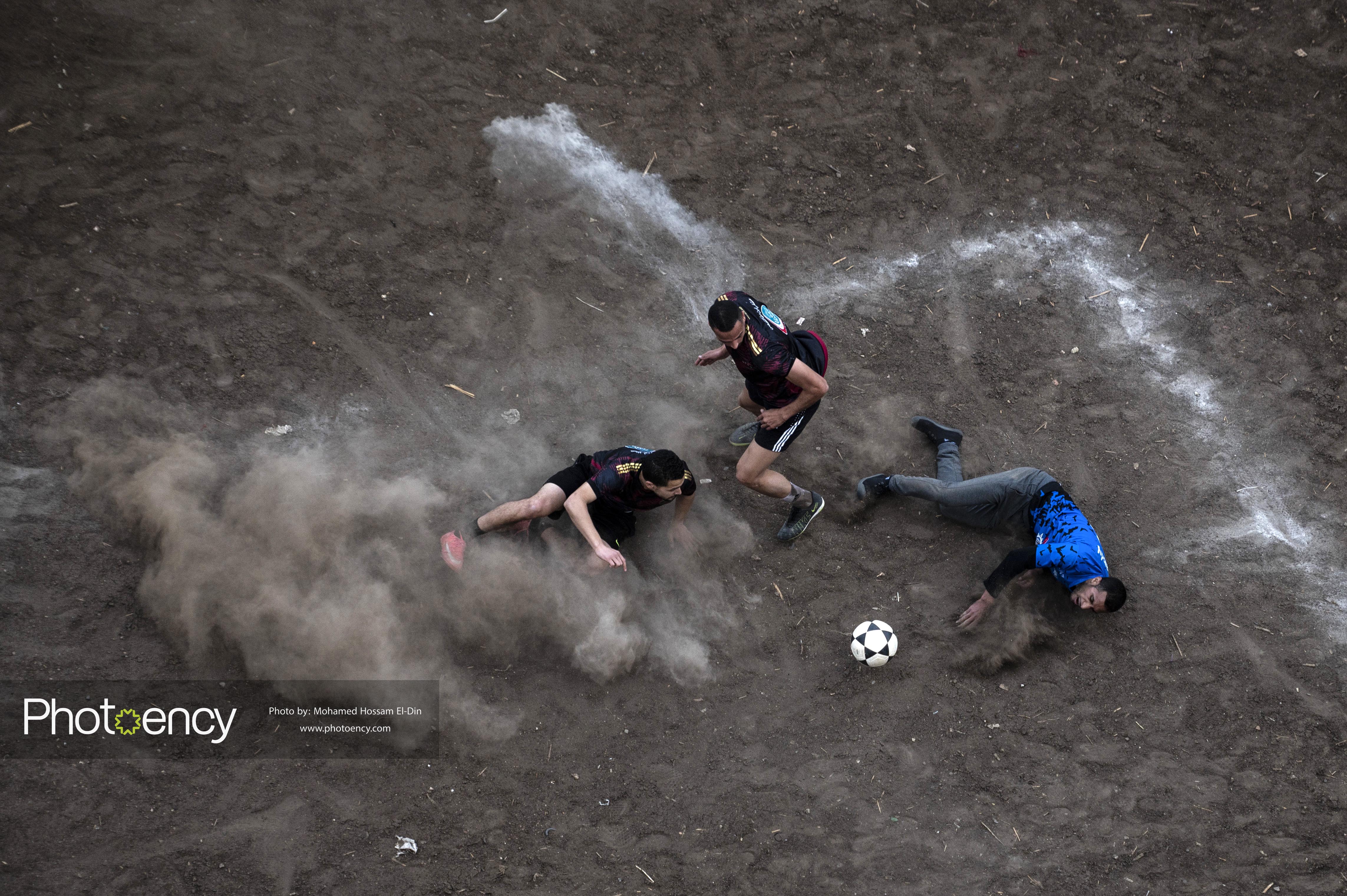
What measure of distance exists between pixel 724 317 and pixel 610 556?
1.56 meters

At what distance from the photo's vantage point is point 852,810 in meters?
4.75

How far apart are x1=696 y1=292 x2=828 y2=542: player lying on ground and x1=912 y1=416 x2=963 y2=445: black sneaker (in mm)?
1050

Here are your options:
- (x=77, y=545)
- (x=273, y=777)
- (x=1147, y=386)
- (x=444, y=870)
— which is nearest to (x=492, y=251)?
(x=77, y=545)

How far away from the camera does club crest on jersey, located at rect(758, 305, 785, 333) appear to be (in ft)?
16.2

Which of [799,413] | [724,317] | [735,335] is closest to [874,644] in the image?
[799,413]

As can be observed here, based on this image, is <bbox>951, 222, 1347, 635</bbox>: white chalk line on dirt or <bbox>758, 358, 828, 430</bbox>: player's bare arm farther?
<bbox>951, 222, 1347, 635</bbox>: white chalk line on dirt

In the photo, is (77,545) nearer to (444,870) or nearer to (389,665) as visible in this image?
(389,665)

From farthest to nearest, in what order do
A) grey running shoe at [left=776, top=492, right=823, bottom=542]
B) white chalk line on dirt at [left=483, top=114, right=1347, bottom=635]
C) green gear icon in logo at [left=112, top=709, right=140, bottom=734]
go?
1. white chalk line on dirt at [left=483, top=114, right=1347, bottom=635]
2. grey running shoe at [left=776, top=492, right=823, bottom=542]
3. green gear icon in logo at [left=112, top=709, right=140, bottom=734]

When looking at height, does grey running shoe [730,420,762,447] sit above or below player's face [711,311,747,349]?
below

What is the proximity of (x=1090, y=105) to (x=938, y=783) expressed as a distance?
6451mm

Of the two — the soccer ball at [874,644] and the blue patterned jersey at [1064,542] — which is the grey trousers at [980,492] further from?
the soccer ball at [874,644]

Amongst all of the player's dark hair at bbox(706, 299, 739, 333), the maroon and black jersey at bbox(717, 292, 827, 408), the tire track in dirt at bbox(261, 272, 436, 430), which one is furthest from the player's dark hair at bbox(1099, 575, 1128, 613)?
the tire track in dirt at bbox(261, 272, 436, 430)

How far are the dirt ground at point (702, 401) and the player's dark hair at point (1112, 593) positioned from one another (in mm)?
545

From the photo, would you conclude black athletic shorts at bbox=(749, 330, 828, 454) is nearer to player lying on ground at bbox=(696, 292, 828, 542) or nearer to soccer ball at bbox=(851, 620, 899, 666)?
player lying on ground at bbox=(696, 292, 828, 542)
